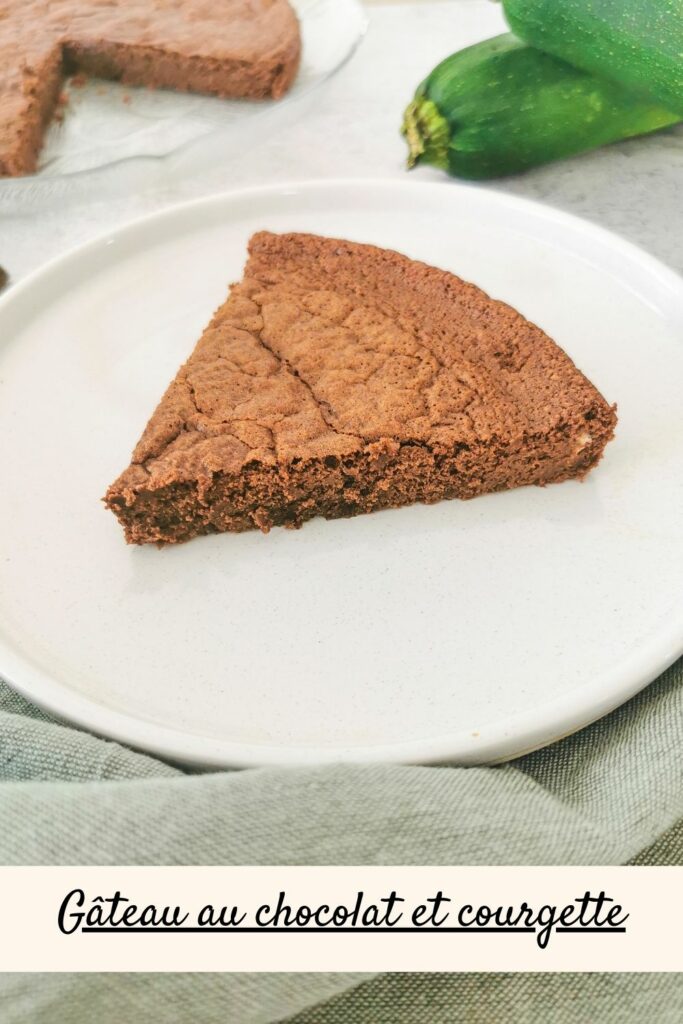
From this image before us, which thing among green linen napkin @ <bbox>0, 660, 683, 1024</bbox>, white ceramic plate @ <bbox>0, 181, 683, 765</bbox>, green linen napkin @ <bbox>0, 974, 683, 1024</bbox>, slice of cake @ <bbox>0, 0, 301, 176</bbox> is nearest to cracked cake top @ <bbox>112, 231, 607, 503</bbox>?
white ceramic plate @ <bbox>0, 181, 683, 765</bbox>

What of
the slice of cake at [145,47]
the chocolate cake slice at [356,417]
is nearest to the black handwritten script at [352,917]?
the chocolate cake slice at [356,417]

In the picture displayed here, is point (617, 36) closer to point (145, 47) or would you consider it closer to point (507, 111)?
point (507, 111)

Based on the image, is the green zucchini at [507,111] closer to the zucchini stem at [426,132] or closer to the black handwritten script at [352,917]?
the zucchini stem at [426,132]

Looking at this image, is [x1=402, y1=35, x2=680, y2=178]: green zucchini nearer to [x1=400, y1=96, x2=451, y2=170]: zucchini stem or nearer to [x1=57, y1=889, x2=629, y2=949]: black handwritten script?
[x1=400, y1=96, x2=451, y2=170]: zucchini stem

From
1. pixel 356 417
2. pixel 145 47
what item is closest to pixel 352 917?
pixel 356 417

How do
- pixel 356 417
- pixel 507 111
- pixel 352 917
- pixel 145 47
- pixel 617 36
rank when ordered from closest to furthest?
pixel 352 917
pixel 356 417
pixel 617 36
pixel 507 111
pixel 145 47

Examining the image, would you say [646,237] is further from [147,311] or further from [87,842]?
[87,842]
